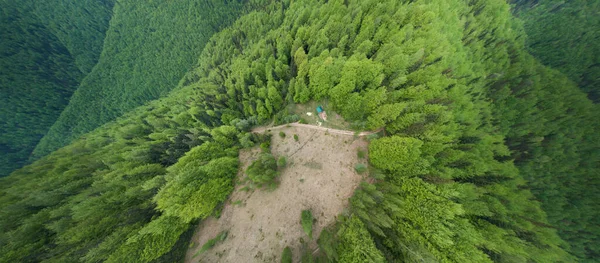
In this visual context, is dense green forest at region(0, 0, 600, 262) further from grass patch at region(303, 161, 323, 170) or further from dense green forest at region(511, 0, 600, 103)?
grass patch at region(303, 161, 323, 170)

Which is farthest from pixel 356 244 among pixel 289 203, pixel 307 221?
pixel 289 203

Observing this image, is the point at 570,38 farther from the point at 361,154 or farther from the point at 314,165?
the point at 314,165

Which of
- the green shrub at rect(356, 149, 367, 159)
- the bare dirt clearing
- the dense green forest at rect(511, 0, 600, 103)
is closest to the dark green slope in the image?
the bare dirt clearing

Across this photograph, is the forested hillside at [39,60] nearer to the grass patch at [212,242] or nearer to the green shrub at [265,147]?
the grass patch at [212,242]

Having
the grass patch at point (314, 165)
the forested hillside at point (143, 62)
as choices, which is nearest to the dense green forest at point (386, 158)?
the grass patch at point (314, 165)

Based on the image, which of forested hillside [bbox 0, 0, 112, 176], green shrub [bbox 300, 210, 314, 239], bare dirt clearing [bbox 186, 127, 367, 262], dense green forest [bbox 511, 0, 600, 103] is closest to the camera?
green shrub [bbox 300, 210, 314, 239]

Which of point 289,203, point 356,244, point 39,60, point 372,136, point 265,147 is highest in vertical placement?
point 39,60

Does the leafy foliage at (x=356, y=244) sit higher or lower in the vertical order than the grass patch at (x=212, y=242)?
lower
